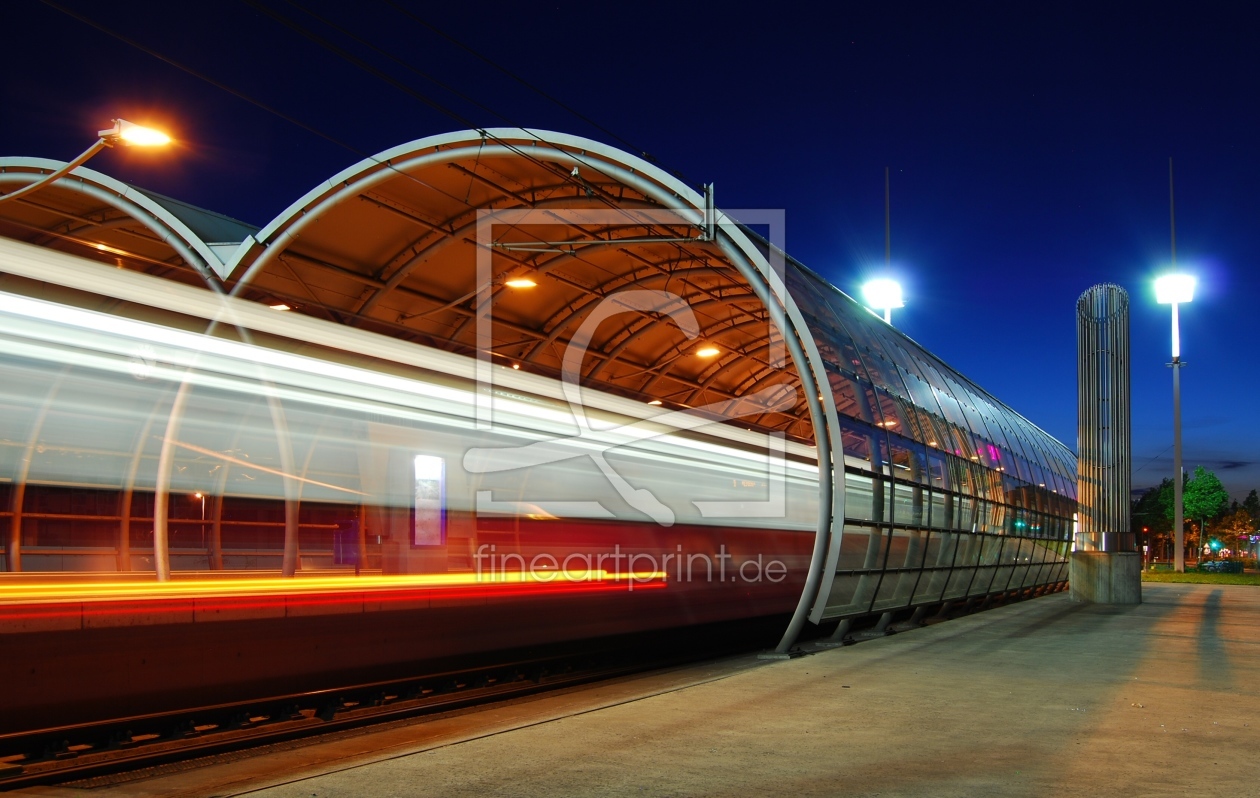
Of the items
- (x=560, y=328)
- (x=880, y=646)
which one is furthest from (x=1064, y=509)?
(x=880, y=646)

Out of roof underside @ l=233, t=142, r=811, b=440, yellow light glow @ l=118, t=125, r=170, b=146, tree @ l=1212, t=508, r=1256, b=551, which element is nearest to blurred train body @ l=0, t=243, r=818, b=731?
roof underside @ l=233, t=142, r=811, b=440

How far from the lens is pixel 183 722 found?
31.1ft

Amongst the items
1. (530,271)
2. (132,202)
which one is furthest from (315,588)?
(530,271)

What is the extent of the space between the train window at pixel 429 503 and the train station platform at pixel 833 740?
196 centimetres

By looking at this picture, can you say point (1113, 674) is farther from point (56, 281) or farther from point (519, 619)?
point (56, 281)

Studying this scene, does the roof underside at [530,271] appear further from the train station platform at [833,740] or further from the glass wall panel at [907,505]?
the train station platform at [833,740]

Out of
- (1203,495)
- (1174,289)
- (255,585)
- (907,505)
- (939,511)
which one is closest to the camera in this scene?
(255,585)

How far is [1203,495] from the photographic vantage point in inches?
3457

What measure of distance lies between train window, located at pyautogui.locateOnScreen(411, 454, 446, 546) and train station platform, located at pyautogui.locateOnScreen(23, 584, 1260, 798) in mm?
1962

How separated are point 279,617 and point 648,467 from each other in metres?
5.69

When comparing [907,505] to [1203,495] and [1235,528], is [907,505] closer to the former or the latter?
[1203,495]

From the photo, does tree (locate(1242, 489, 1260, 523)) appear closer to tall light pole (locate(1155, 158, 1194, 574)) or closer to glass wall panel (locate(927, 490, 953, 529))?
tall light pole (locate(1155, 158, 1194, 574))

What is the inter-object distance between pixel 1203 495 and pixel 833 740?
9242 centimetres

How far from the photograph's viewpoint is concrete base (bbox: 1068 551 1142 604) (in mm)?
25000
